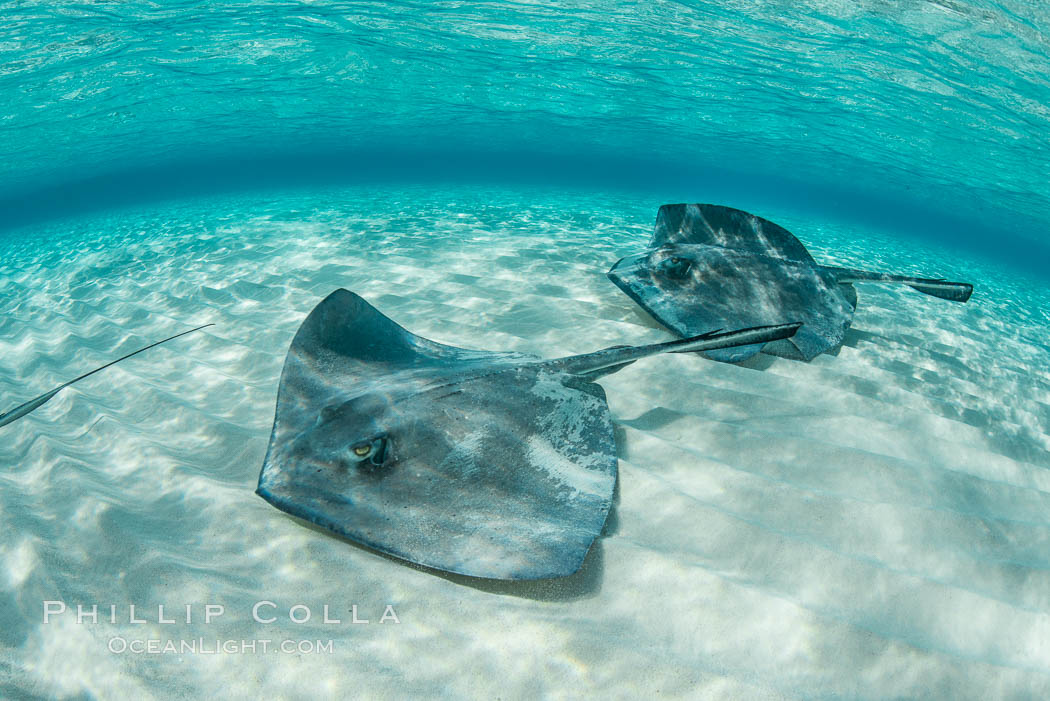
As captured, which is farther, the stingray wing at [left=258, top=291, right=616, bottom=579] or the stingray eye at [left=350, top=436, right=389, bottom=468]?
the stingray eye at [left=350, top=436, right=389, bottom=468]

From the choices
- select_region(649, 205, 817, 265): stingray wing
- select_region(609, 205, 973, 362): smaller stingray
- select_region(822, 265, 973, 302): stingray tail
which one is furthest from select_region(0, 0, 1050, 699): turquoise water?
select_region(649, 205, 817, 265): stingray wing

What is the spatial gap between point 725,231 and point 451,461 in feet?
15.1

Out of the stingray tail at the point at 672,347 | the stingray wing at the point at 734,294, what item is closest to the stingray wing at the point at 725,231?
the stingray wing at the point at 734,294

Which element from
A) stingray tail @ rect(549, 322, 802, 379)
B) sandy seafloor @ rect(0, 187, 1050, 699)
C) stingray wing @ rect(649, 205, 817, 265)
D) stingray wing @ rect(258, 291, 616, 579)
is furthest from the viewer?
stingray wing @ rect(649, 205, 817, 265)

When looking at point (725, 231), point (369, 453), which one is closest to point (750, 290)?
point (725, 231)

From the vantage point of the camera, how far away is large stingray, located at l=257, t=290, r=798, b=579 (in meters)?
1.94

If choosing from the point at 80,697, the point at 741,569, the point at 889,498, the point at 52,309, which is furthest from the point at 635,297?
Answer: the point at 52,309

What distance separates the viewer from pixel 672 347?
2744mm

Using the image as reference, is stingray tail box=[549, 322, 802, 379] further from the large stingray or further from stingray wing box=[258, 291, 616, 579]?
stingray wing box=[258, 291, 616, 579]

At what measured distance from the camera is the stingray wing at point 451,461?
1932mm

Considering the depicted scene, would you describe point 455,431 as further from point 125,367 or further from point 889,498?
point 125,367

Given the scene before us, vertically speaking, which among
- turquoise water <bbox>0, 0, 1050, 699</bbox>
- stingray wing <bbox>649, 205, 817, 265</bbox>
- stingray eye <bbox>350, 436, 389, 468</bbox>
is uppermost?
stingray wing <bbox>649, 205, 817, 265</bbox>

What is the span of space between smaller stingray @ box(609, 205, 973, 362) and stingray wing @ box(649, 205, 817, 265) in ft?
0.14

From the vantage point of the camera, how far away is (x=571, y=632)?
1.81 meters
